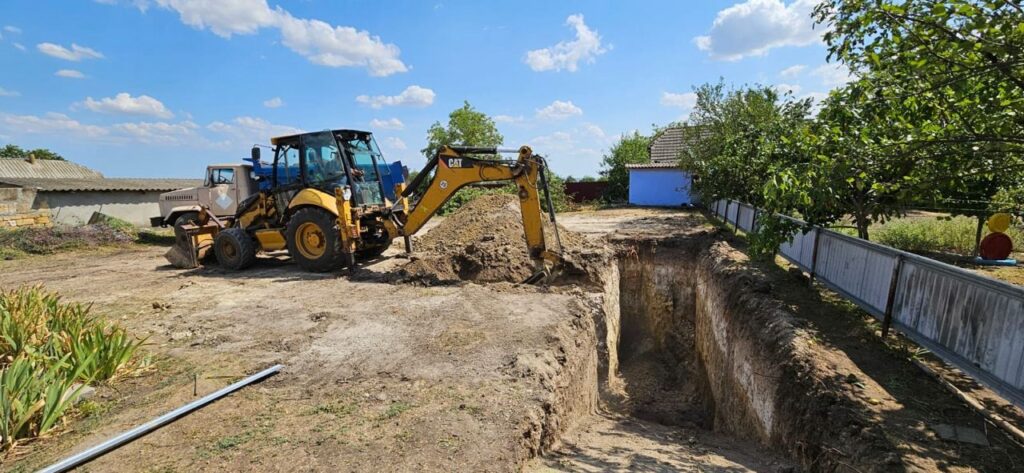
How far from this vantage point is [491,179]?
8.01 meters

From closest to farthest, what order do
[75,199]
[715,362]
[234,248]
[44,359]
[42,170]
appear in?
[44,359]
[715,362]
[234,248]
[75,199]
[42,170]

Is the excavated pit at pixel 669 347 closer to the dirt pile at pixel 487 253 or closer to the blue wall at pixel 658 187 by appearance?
the dirt pile at pixel 487 253

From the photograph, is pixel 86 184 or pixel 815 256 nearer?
pixel 815 256

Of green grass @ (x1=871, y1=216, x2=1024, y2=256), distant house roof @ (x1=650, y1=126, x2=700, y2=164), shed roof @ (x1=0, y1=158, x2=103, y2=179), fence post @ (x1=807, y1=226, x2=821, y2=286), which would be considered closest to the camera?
fence post @ (x1=807, y1=226, x2=821, y2=286)

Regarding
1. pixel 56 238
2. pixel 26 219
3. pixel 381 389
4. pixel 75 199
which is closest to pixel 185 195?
pixel 56 238

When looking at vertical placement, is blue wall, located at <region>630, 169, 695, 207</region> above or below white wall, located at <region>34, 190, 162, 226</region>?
above

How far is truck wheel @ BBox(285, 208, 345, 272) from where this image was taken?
8984mm

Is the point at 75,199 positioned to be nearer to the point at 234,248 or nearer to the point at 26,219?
the point at 26,219

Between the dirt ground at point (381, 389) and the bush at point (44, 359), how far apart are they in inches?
7.8

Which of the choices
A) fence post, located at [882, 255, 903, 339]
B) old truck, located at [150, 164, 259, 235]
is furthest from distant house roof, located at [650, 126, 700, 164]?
fence post, located at [882, 255, 903, 339]

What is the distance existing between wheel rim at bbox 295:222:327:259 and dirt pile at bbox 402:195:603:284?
72.3 inches

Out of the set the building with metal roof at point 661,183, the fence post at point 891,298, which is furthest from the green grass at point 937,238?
the building with metal roof at point 661,183

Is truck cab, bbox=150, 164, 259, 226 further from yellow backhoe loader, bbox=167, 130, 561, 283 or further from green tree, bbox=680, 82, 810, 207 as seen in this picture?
green tree, bbox=680, 82, 810, 207

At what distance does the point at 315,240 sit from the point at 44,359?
5.20m
